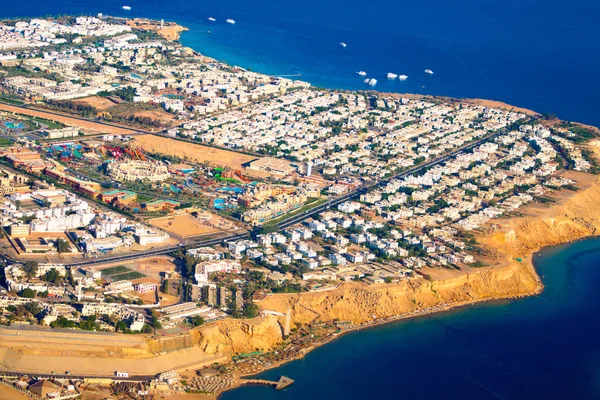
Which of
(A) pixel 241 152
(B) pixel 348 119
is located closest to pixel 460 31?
(B) pixel 348 119

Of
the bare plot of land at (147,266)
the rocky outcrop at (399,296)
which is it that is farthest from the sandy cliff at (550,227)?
the bare plot of land at (147,266)

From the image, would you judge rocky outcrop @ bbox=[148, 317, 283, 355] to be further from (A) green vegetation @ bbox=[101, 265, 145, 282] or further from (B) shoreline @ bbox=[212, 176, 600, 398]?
(A) green vegetation @ bbox=[101, 265, 145, 282]

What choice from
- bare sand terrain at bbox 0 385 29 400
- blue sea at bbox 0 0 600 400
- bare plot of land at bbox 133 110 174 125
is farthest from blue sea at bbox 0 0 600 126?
bare sand terrain at bbox 0 385 29 400

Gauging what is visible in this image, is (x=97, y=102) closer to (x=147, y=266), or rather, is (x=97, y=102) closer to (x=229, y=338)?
(x=147, y=266)

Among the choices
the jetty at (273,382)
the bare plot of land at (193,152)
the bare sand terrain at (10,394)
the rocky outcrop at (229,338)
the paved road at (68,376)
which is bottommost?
the bare sand terrain at (10,394)

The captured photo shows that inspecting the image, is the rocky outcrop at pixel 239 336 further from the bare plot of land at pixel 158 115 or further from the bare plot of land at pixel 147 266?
the bare plot of land at pixel 158 115

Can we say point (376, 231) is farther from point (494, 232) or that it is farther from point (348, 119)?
point (348, 119)

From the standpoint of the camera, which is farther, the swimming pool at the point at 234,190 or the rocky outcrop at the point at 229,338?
the swimming pool at the point at 234,190
